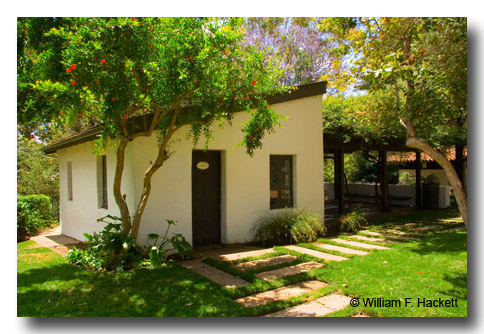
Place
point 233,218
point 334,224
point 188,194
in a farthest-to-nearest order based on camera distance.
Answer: point 334,224
point 233,218
point 188,194

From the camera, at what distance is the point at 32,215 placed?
10.8 metres

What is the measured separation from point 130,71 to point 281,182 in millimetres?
5004

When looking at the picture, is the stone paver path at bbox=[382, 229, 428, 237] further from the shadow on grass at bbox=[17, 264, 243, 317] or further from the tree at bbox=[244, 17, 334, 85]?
the tree at bbox=[244, 17, 334, 85]

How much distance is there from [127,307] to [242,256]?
2.76 meters

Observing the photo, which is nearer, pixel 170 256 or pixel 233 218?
pixel 170 256

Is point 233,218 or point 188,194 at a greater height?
point 188,194

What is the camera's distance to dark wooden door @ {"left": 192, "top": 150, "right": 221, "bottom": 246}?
23.7ft

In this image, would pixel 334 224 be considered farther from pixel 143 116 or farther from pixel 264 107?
pixel 143 116

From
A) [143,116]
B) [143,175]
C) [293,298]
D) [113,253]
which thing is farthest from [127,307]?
[143,116]

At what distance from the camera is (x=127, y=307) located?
160 inches

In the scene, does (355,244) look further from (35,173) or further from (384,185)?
(35,173)

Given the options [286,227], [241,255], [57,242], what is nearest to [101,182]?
[57,242]

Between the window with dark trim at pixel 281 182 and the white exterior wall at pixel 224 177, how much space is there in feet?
0.60

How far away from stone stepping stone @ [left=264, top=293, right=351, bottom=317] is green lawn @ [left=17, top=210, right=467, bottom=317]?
10 centimetres
